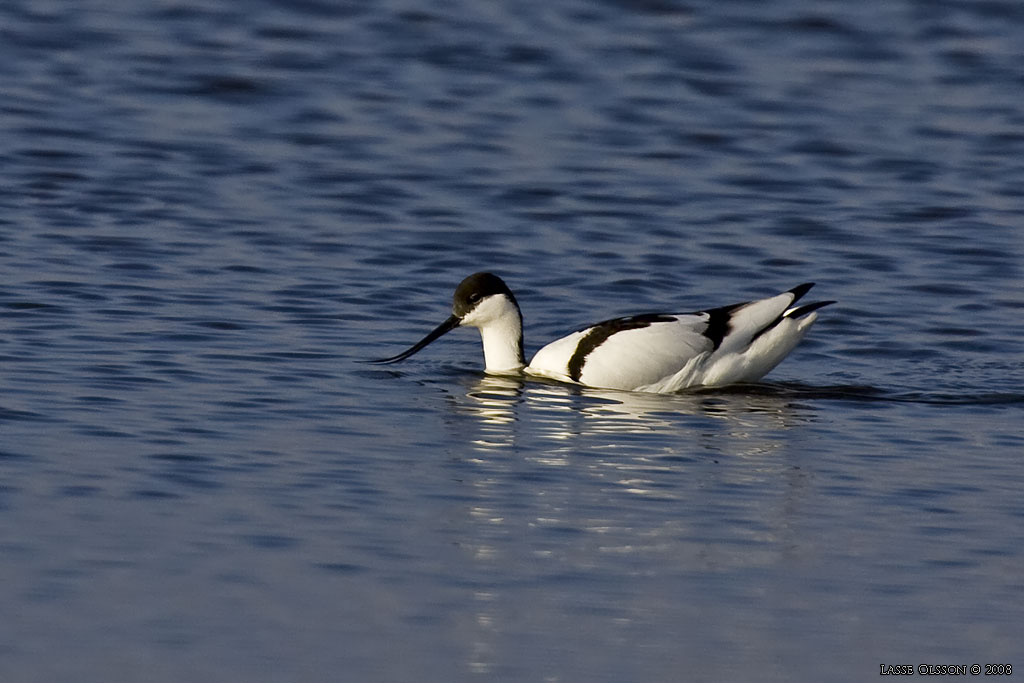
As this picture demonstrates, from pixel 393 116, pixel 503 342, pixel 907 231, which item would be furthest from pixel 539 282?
pixel 393 116

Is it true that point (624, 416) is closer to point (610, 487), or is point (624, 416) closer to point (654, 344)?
point (654, 344)

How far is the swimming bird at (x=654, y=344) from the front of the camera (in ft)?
35.9

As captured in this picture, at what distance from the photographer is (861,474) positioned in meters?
8.74

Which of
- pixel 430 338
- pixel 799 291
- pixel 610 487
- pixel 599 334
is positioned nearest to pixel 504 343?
pixel 430 338

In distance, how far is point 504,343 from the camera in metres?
11.5

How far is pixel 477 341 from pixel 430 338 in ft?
4.48

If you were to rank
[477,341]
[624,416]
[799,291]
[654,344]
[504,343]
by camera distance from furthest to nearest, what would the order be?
[477,341], [504,343], [799,291], [654,344], [624,416]

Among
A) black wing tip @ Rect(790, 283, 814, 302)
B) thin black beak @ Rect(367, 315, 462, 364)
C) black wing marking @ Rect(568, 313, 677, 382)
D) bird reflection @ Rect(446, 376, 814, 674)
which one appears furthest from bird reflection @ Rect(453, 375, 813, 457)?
black wing tip @ Rect(790, 283, 814, 302)

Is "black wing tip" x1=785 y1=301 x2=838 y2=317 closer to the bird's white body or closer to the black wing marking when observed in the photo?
the bird's white body

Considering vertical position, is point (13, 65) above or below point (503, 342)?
above

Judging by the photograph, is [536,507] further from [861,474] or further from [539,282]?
[539,282]

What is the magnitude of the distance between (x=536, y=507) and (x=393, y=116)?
10.1 m

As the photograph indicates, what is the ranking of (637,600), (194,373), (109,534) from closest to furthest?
(637,600)
(109,534)
(194,373)

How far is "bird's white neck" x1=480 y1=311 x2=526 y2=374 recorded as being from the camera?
11531 mm
